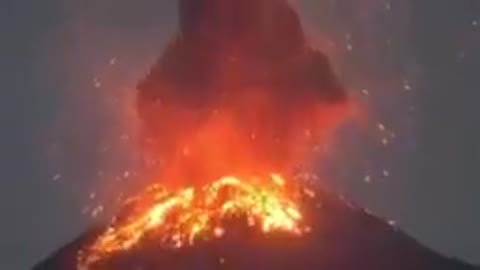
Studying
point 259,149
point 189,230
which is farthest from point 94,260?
point 259,149

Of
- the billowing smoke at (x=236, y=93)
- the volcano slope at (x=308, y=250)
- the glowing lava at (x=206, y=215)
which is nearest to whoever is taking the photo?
the volcano slope at (x=308, y=250)

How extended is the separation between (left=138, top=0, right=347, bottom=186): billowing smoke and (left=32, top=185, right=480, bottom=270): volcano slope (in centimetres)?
244

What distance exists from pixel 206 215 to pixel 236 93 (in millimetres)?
6379

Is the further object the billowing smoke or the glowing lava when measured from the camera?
the billowing smoke

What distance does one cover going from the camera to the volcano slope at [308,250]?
49594 millimetres

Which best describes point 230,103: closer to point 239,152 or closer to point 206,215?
point 239,152

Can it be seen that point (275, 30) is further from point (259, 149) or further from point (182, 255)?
point (182, 255)

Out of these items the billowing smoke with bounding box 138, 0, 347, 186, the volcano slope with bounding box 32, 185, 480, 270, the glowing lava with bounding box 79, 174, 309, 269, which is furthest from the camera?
the billowing smoke with bounding box 138, 0, 347, 186

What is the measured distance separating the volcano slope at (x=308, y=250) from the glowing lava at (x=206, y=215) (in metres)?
0.35

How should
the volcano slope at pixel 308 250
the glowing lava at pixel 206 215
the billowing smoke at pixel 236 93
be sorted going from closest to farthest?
the volcano slope at pixel 308 250
the glowing lava at pixel 206 215
the billowing smoke at pixel 236 93

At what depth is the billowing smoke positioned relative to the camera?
55.3m

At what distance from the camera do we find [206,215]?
169 feet

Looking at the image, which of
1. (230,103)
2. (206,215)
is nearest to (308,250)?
(206,215)

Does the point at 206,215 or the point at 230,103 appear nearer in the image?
the point at 206,215
